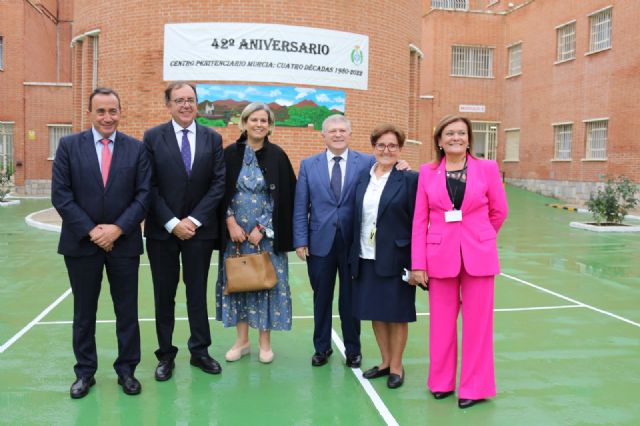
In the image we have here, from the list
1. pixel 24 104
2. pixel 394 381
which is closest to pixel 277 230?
pixel 394 381

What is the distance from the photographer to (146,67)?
13.2 m

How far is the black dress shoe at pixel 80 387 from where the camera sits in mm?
4312

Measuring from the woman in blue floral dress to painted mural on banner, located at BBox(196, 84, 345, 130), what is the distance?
8.10m

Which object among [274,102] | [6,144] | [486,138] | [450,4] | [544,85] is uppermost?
[450,4]

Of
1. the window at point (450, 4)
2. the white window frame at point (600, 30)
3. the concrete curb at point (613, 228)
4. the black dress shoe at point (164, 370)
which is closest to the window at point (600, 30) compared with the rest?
the white window frame at point (600, 30)

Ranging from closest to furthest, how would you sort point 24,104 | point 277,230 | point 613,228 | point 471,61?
point 277,230 < point 613,228 < point 24,104 < point 471,61

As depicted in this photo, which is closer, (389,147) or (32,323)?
(389,147)

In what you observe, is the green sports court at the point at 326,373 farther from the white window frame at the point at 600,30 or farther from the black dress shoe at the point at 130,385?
the white window frame at the point at 600,30

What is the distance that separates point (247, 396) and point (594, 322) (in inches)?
158

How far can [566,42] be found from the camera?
25.2 metres

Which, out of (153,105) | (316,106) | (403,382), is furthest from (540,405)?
(153,105)

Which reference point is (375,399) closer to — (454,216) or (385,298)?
(385,298)

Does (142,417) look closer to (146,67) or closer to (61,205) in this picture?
(61,205)

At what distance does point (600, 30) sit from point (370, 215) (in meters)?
22.2
